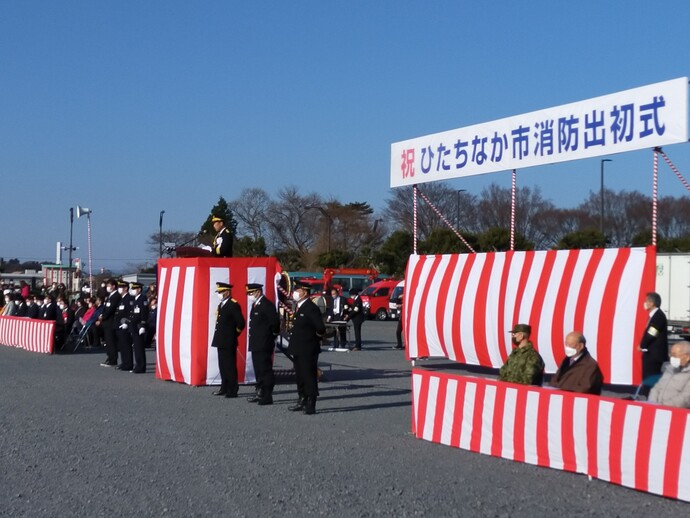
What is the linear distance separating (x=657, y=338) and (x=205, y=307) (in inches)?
280

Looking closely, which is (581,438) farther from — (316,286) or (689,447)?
(316,286)

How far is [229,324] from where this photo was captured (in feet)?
45.1

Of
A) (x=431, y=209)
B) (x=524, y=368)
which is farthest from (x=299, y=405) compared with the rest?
(x=431, y=209)

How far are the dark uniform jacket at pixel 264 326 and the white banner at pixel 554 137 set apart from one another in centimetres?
541

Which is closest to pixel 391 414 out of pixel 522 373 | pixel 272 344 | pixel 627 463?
pixel 272 344

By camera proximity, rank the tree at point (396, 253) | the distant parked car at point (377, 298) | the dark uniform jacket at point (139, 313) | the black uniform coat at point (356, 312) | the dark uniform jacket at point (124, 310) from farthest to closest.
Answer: the tree at point (396, 253) → the distant parked car at point (377, 298) → the black uniform coat at point (356, 312) → the dark uniform jacket at point (124, 310) → the dark uniform jacket at point (139, 313)

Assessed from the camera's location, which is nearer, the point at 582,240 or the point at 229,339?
the point at 229,339

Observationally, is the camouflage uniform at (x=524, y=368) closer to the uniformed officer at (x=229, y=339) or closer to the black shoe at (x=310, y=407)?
the black shoe at (x=310, y=407)

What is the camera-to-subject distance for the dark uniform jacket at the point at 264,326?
13.0 meters

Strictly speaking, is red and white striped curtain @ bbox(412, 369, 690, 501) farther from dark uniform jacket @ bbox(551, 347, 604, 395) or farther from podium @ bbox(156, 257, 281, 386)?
podium @ bbox(156, 257, 281, 386)

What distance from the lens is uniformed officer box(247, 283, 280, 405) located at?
13.0 meters

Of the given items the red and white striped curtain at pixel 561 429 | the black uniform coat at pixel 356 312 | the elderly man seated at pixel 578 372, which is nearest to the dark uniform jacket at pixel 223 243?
the red and white striped curtain at pixel 561 429

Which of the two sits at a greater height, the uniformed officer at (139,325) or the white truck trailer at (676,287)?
the white truck trailer at (676,287)

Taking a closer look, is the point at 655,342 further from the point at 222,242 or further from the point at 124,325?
the point at 124,325
